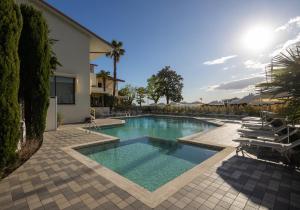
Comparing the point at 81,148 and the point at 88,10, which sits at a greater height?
the point at 88,10

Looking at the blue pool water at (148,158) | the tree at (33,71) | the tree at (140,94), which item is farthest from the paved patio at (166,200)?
the tree at (140,94)

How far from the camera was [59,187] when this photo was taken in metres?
3.98

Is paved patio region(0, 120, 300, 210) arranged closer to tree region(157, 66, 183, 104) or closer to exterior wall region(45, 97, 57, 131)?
exterior wall region(45, 97, 57, 131)

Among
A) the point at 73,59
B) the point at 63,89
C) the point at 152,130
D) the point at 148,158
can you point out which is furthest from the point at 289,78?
the point at 73,59

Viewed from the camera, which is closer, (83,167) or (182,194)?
(182,194)

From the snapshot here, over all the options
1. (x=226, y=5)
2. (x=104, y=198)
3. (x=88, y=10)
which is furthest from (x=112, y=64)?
(x=104, y=198)

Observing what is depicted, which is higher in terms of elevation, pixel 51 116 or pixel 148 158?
pixel 51 116

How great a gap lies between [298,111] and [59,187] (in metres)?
5.79

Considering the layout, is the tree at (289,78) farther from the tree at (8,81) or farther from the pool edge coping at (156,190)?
the tree at (8,81)

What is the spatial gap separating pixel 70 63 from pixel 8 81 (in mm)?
12193

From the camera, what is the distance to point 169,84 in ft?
160

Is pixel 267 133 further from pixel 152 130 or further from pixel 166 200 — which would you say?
pixel 152 130

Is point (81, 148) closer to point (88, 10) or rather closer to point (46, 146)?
point (46, 146)

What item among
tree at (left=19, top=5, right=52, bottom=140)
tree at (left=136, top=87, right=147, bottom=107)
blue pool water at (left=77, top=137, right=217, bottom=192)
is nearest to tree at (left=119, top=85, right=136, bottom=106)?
tree at (left=136, top=87, right=147, bottom=107)
